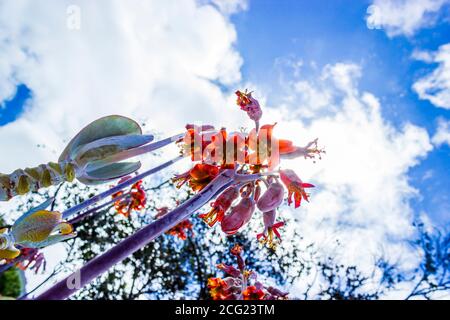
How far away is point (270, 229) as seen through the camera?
7.68 ft

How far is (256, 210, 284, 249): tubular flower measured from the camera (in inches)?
91.0

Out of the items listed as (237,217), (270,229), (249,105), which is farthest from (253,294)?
(249,105)

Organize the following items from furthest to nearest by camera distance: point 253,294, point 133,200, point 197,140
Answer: point 133,200
point 253,294
point 197,140

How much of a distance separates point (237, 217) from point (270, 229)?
1.23 feet

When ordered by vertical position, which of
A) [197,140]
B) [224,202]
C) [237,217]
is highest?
[197,140]

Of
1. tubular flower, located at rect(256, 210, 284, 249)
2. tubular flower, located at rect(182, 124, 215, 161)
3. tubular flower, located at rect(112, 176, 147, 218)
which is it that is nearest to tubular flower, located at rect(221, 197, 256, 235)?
tubular flower, located at rect(256, 210, 284, 249)

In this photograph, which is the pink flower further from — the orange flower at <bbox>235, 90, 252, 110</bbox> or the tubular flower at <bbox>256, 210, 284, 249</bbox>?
the orange flower at <bbox>235, 90, 252, 110</bbox>

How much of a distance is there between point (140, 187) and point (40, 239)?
4.75 m

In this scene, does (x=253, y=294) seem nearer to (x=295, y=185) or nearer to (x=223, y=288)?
(x=223, y=288)

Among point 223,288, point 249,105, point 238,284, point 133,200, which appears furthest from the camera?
point 133,200

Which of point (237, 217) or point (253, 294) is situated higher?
point (237, 217)

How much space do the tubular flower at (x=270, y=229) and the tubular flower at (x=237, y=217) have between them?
22 cm
